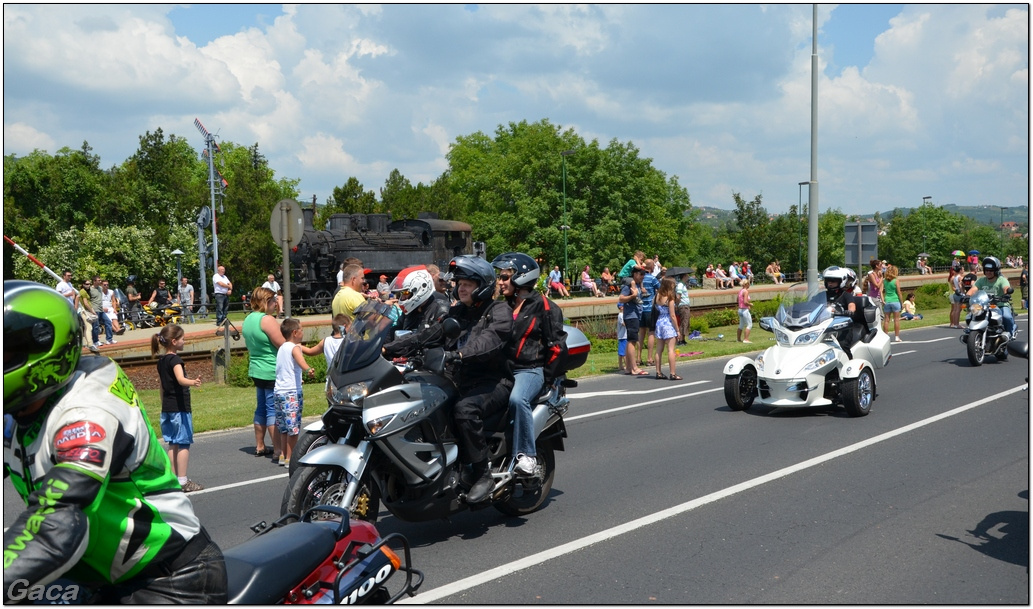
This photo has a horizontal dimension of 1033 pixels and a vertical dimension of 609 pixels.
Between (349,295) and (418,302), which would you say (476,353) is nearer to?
(418,302)

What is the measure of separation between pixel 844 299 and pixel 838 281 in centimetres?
30

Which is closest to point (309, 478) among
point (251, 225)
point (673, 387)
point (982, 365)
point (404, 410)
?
point (404, 410)

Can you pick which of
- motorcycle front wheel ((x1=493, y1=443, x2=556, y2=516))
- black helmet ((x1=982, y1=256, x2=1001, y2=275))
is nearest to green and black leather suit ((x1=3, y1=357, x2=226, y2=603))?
motorcycle front wheel ((x1=493, y1=443, x2=556, y2=516))

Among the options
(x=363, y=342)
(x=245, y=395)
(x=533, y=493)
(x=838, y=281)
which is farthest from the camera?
(x=245, y=395)

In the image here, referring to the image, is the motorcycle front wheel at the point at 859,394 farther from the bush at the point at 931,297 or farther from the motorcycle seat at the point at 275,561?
the bush at the point at 931,297

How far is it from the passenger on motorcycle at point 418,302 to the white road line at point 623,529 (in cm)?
187

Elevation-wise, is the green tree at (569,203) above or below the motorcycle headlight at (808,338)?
above

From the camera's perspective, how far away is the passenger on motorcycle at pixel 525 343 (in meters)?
6.66

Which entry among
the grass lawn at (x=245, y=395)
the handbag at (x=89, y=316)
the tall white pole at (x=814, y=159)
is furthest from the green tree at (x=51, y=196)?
the tall white pole at (x=814, y=159)

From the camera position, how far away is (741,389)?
11.8 meters

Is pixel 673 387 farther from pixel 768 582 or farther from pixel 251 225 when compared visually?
pixel 251 225

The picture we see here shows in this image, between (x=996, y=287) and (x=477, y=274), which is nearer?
(x=477, y=274)

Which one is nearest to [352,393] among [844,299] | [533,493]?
[533,493]

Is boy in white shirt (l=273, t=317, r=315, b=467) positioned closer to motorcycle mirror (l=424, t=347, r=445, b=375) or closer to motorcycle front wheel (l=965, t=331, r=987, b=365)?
motorcycle mirror (l=424, t=347, r=445, b=375)
